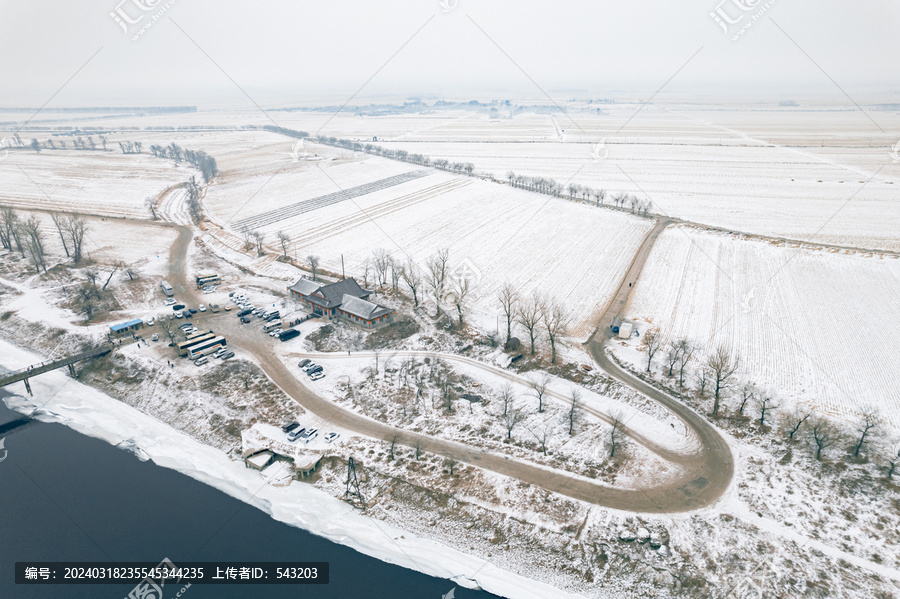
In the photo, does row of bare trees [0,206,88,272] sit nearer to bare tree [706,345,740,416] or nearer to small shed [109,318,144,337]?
small shed [109,318,144,337]

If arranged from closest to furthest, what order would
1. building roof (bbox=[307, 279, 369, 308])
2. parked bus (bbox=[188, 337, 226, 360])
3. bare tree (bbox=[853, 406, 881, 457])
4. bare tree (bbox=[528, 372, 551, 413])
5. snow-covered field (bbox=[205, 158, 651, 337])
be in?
bare tree (bbox=[853, 406, 881, 457])
bare tree (bbox=[528, 372, 551, 413])
parked bus (bbox=[188, 337, 226, 360])
building roof (bbox=[307, 279, 369, 308])
snow-covered field (bbox=[205, 158, 651, 337])

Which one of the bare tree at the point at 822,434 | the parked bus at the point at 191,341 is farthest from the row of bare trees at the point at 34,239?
the bare tree at the point at 822,434

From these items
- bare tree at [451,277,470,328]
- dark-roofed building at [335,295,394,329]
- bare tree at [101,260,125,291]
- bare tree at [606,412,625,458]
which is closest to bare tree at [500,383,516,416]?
bare tree at [606,412,625,458]

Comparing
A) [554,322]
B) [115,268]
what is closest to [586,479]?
[554,322]

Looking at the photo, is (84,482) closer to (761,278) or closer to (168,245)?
(168,245)

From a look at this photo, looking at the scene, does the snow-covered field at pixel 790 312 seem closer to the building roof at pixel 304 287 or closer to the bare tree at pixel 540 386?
the bare tree at pixel 540 386
